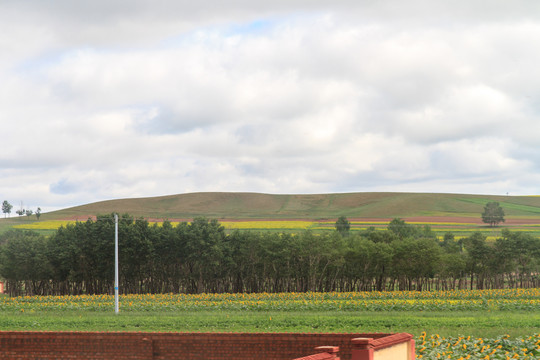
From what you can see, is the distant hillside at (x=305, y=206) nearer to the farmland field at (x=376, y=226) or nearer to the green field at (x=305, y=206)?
the green field at (x=305, y=206)

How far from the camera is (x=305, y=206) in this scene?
174 meters

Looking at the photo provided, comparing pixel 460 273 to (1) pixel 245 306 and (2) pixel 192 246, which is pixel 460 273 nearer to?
(2) pixel 192 246

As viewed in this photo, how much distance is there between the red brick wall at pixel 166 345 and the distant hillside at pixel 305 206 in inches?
5218

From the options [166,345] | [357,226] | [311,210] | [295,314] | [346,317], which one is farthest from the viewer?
[311,210]

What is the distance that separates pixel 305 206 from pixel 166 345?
15712 cm

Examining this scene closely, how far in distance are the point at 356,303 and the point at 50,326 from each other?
22.0m

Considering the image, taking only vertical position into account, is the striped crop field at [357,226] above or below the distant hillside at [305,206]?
below

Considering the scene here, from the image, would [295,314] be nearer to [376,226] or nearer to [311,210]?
[376,226]

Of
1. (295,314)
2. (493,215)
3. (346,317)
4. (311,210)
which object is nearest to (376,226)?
(493,215)

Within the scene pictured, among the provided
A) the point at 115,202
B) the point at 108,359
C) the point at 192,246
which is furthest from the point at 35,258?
the point at 115,202

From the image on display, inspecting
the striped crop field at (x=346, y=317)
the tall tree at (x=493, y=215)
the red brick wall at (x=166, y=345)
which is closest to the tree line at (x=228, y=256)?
the striped crop field at (x=346, y=317)

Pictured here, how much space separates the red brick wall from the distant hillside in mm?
132537

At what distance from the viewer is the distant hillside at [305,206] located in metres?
156

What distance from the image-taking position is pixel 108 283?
76.8 m
